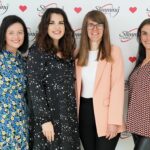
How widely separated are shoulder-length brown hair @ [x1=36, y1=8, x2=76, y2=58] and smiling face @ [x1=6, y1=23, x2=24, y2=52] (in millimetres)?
136

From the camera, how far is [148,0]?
7.56 feet

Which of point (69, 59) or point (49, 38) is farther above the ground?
point (49, 38)

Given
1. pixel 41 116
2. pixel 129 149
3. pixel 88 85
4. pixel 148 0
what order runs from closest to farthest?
pixel 41 116, pixel 88 85, pixel 148 0, pixel 129 149

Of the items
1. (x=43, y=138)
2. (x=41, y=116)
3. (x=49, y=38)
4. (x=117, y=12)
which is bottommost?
(x=43, y=138)

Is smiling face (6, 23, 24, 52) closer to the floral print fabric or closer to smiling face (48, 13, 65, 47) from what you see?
the floral print fabric

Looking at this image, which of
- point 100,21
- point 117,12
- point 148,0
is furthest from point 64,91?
point 148,0

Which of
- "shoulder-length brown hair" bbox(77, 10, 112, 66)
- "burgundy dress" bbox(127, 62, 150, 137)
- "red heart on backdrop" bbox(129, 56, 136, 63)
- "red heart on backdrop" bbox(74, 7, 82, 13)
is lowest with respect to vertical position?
"burgundy dress" bbox(127, 62, 150, 137)

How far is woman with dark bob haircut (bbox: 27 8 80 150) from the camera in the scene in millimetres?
1909

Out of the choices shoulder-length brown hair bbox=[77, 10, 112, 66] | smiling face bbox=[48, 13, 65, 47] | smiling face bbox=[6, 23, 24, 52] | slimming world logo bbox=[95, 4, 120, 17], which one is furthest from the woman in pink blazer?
smiling face bbox=[6, 23, 24, 52]

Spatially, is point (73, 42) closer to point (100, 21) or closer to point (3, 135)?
point (100, 21)

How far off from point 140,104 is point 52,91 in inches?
22.2

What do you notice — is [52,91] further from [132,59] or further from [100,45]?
[132,59]

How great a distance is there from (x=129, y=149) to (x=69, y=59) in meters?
0.95

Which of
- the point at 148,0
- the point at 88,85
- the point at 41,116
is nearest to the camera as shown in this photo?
the point at 41,116
